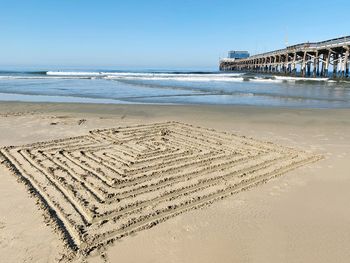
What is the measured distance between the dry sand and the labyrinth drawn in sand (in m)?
0.02

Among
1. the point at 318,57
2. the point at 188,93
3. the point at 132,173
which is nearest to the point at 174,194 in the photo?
the point at 132,173

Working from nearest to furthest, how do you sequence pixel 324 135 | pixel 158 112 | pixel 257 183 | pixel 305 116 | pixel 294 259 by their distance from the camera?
pixel 294 259
pixel 257 183
pixel 324 135
pixel 305 116
pixel 158 112

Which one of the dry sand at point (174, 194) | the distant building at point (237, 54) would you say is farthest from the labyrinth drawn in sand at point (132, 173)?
the distant building at point (237, 54)

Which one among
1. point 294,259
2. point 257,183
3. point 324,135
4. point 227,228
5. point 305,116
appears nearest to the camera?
point 294,259

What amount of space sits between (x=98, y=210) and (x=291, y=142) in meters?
4.99

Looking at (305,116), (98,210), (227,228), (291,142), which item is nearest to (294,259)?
(227,228)

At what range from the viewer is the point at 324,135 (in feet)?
26.5

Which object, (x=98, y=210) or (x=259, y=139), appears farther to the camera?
(x=259, y=139)

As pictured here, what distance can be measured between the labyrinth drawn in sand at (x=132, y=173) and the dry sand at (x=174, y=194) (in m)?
0.02

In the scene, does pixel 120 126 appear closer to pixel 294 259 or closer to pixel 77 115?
pixel 77 115

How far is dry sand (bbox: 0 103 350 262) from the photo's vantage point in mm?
3186

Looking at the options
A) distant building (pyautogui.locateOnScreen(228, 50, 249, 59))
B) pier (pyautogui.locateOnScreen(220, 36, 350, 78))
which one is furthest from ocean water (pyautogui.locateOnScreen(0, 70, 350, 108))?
distant building (pyautogui.locateOnScreen(228, 50, 249, 59))

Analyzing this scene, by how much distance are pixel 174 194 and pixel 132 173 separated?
1.04 meters

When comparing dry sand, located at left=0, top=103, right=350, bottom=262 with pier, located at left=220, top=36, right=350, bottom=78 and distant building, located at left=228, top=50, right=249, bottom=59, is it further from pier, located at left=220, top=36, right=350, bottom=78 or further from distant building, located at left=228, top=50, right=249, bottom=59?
distant building, located at left=228, top=50, right=249, bottom=59
